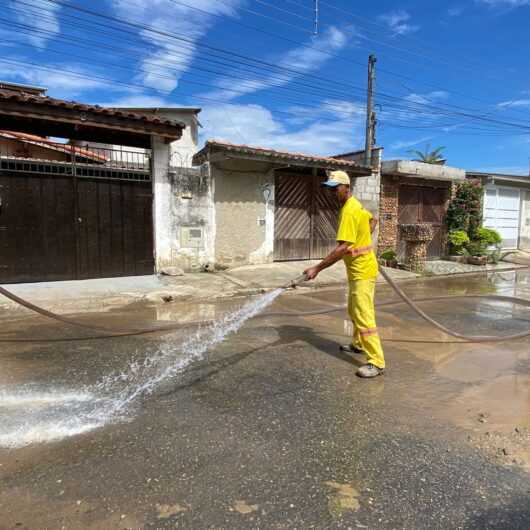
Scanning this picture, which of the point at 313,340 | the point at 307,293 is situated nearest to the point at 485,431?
the point at 313,340

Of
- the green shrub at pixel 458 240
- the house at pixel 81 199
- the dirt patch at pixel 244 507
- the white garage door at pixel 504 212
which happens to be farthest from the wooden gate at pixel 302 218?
the dirt patch at pixel 244 507

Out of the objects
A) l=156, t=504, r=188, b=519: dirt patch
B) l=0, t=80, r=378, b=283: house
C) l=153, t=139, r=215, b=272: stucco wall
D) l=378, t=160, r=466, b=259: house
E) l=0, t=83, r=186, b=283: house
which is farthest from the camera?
l=378, t=160, r=466, b=259: house

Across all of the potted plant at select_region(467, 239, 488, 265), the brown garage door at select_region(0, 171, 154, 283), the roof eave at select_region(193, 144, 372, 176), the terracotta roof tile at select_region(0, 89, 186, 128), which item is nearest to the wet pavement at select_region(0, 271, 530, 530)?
the brown garage door at select_region(0, 171, 154, 283)

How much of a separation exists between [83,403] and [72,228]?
604 centimetres

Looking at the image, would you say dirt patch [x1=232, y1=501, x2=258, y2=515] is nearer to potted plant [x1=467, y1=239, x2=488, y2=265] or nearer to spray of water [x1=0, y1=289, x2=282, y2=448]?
spray of water [x1=0, y1=289, x2=282, y2=448]

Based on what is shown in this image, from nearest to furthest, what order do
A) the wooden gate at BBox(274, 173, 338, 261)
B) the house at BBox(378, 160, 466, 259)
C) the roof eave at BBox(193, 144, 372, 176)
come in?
the roof eave at BBox(193, 144, 372, 176), the wooden gate at BBox(274, 173, 338, 261), the house at BBox(378, 160, 466, 259)

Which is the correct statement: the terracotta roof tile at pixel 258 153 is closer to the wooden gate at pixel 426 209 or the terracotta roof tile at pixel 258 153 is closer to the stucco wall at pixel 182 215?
the stucco wall at pixel 182 215

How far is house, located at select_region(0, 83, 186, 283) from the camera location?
26.1ft

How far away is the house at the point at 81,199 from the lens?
7.95 m

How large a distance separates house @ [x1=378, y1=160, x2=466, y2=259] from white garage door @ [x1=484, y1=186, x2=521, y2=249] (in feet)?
7.27

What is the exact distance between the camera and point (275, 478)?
7.78 feet

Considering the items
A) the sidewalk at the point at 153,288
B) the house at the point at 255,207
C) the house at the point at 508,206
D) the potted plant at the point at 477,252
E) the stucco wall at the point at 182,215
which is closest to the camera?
the sidewalk at the point at 153,288

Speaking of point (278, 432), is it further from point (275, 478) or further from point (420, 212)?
point (420, 212)

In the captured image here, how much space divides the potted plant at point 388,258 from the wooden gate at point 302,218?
5.32ft
